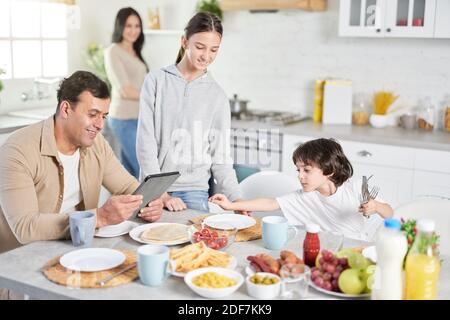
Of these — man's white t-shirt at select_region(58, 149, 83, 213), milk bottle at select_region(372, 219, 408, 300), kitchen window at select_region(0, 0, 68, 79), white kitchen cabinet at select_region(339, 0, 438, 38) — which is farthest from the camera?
kitchen window at select_region(0, 0, 68, 79)

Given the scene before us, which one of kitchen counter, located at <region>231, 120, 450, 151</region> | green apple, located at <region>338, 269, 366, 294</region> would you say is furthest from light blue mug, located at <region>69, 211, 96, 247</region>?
kitchen counter, located at <region>231, 120, 450, 151</region>

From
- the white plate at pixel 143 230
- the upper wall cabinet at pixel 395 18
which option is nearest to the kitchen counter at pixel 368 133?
the upper wall cabinet at pixel 395 18

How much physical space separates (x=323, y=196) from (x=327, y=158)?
172 millimetres

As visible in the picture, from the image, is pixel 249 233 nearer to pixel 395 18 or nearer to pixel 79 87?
pixel 79 87

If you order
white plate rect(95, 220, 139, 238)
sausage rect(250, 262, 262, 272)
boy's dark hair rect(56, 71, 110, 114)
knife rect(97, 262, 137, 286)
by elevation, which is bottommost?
knife rect(97, 262, 137, 286)

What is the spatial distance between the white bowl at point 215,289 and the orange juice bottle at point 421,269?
1.41 ft

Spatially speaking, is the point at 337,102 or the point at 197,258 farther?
the point at 337,102

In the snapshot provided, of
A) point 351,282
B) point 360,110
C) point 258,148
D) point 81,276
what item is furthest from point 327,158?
point 360,110

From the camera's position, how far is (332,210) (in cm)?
242

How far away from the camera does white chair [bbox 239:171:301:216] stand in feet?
8.91

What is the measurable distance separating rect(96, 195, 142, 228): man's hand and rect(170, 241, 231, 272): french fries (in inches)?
12.5

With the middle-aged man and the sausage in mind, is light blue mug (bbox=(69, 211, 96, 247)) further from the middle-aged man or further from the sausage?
the sausage

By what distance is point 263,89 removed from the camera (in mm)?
4883

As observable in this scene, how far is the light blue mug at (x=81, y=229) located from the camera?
1.88 metres
